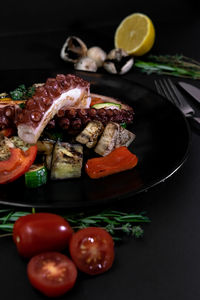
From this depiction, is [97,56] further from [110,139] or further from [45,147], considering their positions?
[45,147]

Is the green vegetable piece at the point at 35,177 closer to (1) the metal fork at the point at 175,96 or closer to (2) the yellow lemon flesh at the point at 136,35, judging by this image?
(1) the metal fork at the point at 175,96

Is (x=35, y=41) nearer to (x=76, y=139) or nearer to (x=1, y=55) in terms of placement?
(x=1, y=55)

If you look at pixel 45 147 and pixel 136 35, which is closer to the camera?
pixel 45 147

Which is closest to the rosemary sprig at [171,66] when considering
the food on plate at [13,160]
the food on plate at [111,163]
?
the food on plate at [111,163]

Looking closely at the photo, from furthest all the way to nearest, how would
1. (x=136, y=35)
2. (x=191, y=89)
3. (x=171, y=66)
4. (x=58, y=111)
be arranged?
(x=136, y=35)
(x=171, y=66)
(x=191, y=89)
(x=58, y=111)

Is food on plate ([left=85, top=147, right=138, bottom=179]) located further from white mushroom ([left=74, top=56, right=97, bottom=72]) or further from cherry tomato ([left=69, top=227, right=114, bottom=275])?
white mushroom ([left=74, top=56, right=97, bottom=72])

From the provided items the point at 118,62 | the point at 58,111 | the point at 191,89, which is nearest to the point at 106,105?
the point at 58,111
